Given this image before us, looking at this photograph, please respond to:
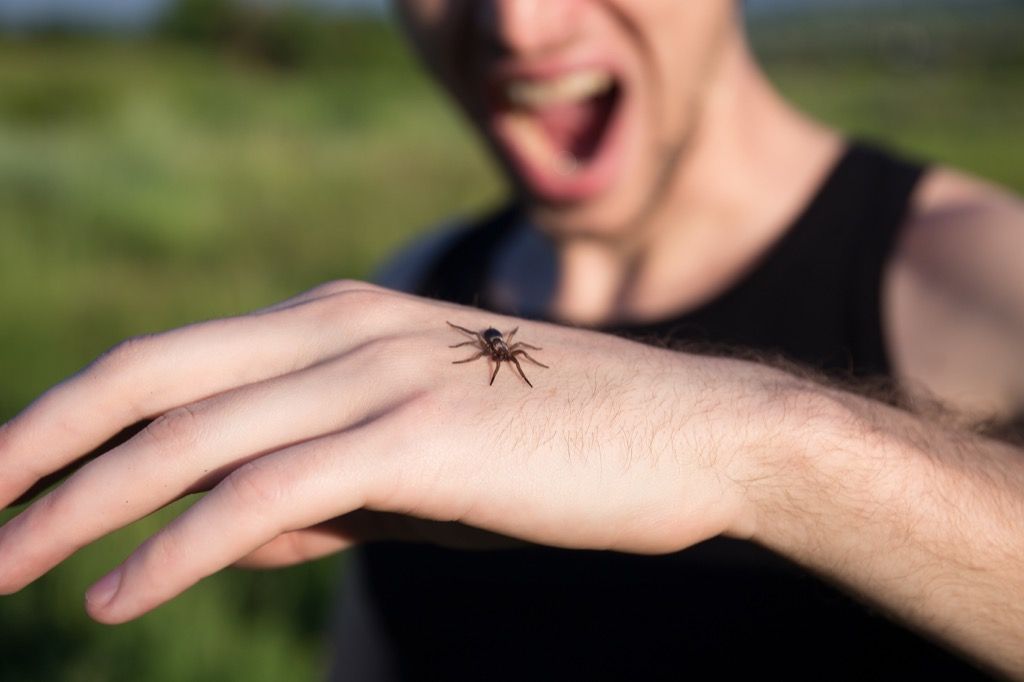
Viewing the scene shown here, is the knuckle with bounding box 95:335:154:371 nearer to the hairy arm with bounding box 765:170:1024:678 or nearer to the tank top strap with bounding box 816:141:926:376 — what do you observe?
the hairy arm with bounding box 765:170:1024:678

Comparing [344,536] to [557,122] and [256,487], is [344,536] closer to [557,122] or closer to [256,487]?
A: [256,487]

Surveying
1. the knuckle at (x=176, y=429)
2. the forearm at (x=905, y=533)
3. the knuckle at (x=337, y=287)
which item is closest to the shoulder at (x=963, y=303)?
the forearm at (x=905, y=533)

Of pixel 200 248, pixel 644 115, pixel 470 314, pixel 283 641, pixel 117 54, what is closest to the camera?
pixel 470 314

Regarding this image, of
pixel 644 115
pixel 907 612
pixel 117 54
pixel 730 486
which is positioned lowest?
pixel 907 612

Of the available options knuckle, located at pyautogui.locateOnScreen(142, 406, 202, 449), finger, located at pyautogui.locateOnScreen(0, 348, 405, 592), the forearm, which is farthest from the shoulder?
knuckle, located at pyautogui.locateOnScreen(142, 406, 202, 449)

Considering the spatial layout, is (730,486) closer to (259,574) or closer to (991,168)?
(259,574)

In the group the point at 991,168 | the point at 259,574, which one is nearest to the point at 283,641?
the point at 259,574
